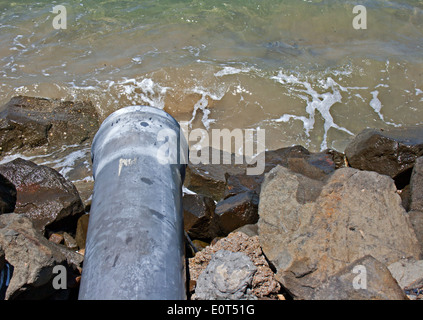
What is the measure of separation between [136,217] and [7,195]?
255 cm

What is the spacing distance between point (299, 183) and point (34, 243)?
2.16 metres

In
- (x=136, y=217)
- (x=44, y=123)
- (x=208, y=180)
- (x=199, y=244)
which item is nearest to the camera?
(x=136, y=217)

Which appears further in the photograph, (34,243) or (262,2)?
(262,2)

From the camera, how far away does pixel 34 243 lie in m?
3.19

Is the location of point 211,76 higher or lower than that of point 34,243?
lower

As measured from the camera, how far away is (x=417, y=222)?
139 inches

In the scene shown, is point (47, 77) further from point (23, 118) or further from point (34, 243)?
point (34, 243)

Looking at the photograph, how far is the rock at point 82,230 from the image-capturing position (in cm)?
434

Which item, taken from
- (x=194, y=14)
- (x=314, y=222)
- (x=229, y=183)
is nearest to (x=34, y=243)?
(x=314, y=222)

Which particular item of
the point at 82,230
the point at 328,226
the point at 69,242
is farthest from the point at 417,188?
the point at 69,242

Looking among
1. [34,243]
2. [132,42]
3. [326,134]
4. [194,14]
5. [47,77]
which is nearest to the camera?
[34,243]

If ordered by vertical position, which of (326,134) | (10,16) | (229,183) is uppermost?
(10,16)

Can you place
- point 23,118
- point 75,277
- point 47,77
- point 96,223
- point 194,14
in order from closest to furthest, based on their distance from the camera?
point 96,223 → point 75,277 → point 23,118 → point 47,77 → point 194,14

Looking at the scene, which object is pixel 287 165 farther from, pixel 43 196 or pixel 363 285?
pixel 43 196
